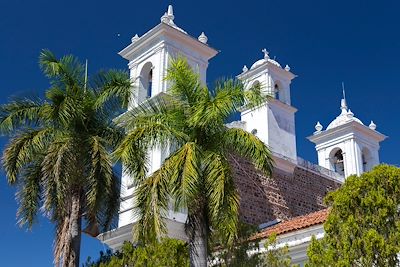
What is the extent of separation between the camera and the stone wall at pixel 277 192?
24.0 metres

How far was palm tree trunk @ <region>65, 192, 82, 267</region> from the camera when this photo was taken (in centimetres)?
1423

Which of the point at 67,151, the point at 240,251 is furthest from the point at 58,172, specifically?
the point at 240,251

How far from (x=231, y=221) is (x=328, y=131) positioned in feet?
67.8

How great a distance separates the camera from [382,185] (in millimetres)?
11172

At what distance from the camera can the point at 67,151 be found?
1435cm

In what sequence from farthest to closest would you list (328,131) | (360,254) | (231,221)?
1. (328,131)
2. (231,221)
3. (360,254)

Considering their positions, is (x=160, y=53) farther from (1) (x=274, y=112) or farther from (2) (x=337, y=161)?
(2) (x=337, y=161)

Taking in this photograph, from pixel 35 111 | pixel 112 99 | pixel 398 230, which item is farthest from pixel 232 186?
pixel 35 111

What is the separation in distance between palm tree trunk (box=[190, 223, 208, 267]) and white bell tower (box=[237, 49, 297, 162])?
14243 millimetres

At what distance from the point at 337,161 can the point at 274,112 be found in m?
5.84

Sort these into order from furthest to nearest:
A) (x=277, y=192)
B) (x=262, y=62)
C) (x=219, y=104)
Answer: (x=262, y=62), (x=277, y=192), (x=219, y=104)

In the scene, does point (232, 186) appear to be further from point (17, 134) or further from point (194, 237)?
point (17, 134)

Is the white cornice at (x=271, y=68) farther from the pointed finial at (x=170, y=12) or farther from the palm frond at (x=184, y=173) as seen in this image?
the palm frond at (x=184, y=173)

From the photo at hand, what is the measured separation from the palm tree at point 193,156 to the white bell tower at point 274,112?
13.3m
